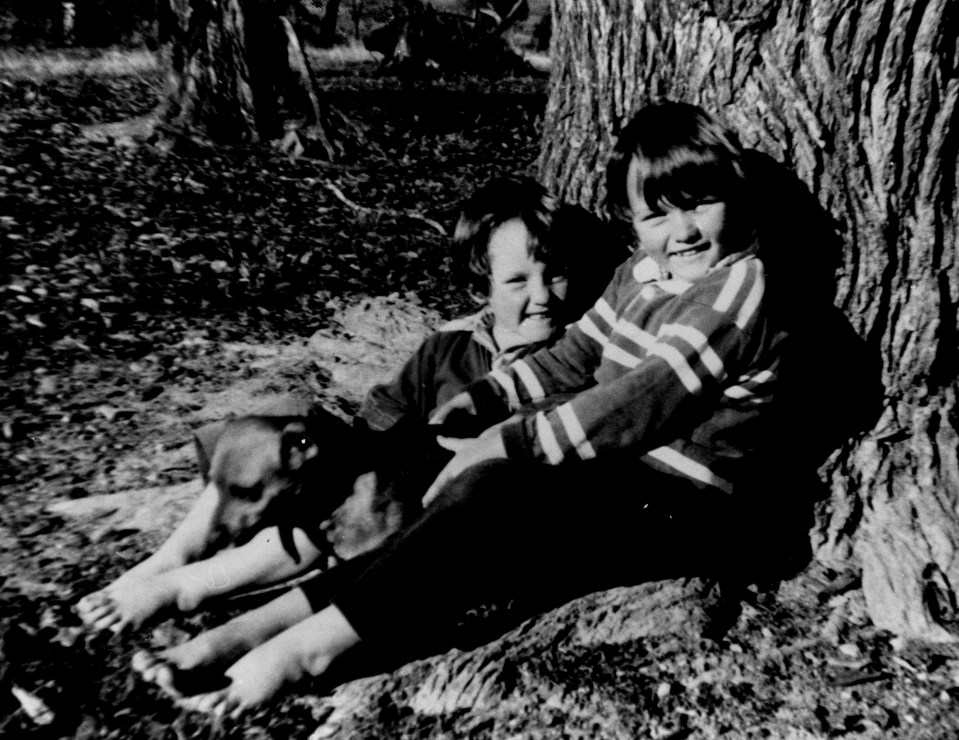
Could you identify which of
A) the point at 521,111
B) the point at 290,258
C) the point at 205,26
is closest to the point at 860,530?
the point at 290,258

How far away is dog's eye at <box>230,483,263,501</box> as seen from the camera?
240cm

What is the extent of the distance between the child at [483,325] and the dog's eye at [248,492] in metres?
0.17

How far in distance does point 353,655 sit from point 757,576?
1450 mm

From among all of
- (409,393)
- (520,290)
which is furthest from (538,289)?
(409,393)

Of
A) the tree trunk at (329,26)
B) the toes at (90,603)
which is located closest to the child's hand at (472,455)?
the toes at (90,603)

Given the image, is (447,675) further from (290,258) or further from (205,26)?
(205,26)

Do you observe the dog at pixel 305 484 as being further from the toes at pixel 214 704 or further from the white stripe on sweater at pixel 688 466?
the white stripe on sweater at pixel 688 466

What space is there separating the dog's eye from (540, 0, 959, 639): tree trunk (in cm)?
199

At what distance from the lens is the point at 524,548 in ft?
7.77

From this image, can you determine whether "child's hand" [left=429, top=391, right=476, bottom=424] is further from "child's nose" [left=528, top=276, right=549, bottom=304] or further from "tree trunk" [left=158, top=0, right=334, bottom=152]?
"tree trunk" [left=158, top=0, right=334, bottom=152]

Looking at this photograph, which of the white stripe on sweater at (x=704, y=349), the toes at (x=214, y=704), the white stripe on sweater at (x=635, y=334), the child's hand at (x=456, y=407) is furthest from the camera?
the child's hand at (x=456, y=407)

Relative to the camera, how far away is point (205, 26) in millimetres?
6668

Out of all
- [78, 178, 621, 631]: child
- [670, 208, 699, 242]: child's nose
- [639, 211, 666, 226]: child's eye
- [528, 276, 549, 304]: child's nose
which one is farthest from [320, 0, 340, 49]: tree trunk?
[670, 208, 699, 242]: child's nose

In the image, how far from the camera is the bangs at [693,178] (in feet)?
8.04
